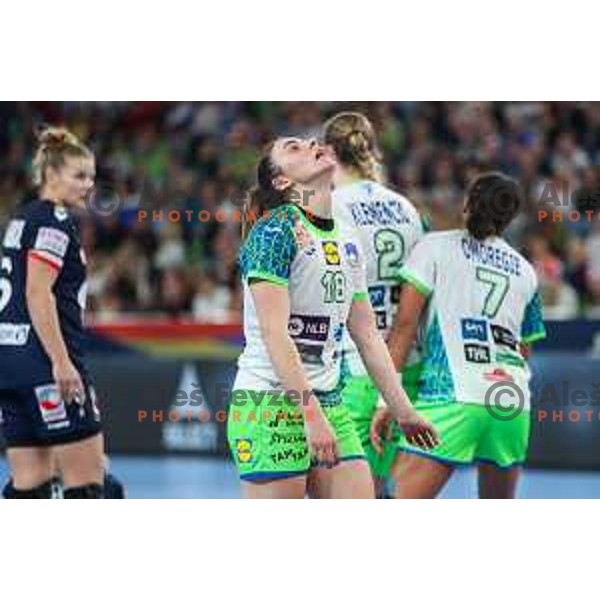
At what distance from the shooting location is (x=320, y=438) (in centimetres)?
578

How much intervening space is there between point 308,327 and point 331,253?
298mm

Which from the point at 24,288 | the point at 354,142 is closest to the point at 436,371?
the point at 354,142

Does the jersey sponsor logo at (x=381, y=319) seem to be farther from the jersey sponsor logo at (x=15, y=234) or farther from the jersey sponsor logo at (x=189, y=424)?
the jersey sponsor logo at (x=189, y=424)

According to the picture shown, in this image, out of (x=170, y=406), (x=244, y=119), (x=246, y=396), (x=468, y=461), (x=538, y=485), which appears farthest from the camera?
(x=244, y=119)

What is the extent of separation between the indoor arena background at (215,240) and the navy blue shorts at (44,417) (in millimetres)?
3287

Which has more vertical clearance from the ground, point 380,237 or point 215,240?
point 215,240

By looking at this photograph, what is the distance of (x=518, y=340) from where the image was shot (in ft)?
24.7

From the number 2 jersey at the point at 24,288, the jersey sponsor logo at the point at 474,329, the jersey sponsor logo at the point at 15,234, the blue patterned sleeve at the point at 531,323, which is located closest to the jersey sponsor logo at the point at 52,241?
the number 2 jersey at the point at 24,288

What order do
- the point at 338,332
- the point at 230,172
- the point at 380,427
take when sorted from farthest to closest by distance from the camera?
the point at 230,172 → the point at 380,427 → the point at 338,332

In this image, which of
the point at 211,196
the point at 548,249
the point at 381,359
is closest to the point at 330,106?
the point at 211,196

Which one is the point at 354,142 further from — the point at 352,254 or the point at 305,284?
the point at 305,284

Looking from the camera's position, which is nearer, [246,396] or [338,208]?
[246,396]

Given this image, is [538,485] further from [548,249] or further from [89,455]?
[89,455]

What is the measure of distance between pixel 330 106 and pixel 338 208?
714cm
